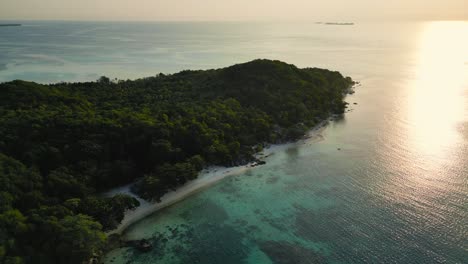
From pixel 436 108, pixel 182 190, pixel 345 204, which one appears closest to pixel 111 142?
pixel 182 190

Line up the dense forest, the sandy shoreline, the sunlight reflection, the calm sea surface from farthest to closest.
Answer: the sunlight reflection, the sandy shoreline, the calm sea surface, the dense forest

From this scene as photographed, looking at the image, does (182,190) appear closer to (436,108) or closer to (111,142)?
(111,142)

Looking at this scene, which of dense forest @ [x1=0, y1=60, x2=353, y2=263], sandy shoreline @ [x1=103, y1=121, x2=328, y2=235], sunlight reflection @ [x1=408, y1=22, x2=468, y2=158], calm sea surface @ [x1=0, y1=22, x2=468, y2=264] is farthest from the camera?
sunlight reflection @ [x1=408, y1=22, x2=468, y2=158]

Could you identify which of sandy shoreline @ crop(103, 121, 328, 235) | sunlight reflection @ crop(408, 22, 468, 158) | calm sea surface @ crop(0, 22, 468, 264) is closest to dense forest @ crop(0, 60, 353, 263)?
sandy shoreline @ crop(103, 121, 328, 235)

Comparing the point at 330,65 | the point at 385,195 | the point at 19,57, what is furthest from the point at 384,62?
the point at 19,57

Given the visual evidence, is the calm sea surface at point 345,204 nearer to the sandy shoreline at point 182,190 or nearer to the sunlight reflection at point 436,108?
the sunlight reflection at point 436,108

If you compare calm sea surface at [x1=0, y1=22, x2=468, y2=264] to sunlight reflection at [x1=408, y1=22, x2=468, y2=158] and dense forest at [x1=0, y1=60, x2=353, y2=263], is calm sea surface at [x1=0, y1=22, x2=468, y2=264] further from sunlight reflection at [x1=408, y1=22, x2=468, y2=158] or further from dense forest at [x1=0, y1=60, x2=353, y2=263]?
dense forest at [x1=0, y1=60, x2=353, y2=263]

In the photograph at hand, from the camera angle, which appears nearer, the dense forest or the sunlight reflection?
the dense forest

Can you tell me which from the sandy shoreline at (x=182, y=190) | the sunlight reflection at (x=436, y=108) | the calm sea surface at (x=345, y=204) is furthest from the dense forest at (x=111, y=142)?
the sunlight reflection at (x=436, y=108)

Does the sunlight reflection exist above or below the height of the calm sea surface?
above

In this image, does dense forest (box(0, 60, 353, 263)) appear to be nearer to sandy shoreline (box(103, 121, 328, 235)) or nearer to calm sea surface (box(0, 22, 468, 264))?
sandy shoreline (box(103, 121, 328, 235))
